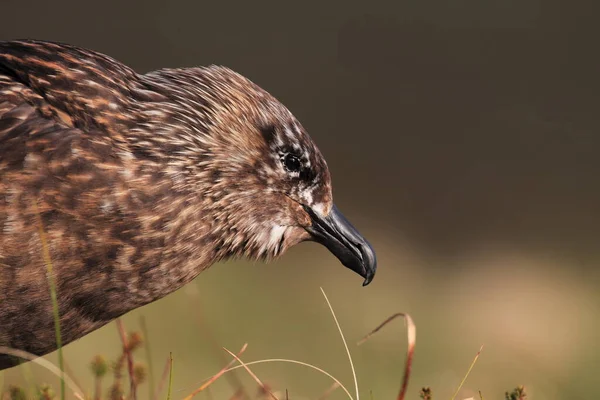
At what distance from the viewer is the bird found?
2.89m

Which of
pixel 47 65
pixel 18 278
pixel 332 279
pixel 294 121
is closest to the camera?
pixel 18 278

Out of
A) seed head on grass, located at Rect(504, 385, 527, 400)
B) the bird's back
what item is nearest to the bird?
the bird's back

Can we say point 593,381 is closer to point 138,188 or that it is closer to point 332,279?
point 332,279

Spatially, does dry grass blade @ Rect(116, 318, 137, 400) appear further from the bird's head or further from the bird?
the bird's head

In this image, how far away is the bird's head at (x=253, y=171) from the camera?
3.21 metres

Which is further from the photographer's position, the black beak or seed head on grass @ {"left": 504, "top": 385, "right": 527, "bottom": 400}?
the black beak

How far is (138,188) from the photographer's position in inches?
118

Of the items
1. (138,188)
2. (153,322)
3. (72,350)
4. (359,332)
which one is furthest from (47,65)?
(359,332)

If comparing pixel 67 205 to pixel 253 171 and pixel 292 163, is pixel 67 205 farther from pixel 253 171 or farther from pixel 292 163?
pixel 292 163

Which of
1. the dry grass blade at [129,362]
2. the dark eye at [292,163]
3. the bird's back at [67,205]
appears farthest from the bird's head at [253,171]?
the dry grass blade at [129,362]

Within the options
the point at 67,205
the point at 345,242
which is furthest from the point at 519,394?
the point at 67,205

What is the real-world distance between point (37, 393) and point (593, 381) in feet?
14.9

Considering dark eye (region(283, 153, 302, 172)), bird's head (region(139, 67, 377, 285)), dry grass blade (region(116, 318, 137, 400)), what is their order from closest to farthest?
dry grass blade (region(116, 318, 137, 400)), bird's head (region(139, 67, 377, 285)), dark eye (region(283, 153, 302, 172))

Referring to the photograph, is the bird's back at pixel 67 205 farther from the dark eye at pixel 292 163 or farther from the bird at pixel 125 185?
the dark eye at pixel 292 163
